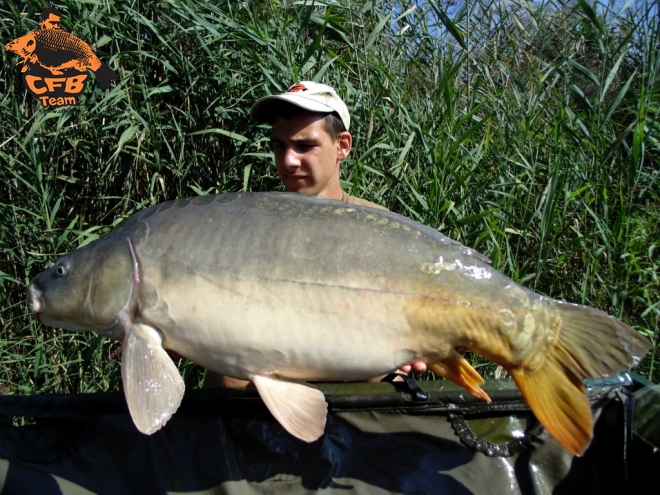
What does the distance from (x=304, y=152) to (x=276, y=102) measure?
198 mm

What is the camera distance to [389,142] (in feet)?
8.52

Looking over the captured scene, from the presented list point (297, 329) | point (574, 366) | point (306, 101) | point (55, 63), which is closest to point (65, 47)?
point (55, 63)

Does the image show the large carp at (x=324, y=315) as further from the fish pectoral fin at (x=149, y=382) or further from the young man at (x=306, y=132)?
the young man at (x=306, y=132)

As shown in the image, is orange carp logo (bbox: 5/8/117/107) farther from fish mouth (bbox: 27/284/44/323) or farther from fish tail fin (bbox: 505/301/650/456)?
fish tail fin (bbox: 505/301/650/456)

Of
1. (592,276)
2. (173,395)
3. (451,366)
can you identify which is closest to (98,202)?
(173,395)

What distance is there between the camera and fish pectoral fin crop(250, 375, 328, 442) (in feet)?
4.22

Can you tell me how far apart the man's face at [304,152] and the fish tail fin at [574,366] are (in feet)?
3.20

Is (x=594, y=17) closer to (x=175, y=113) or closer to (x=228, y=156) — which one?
(x=228, y=156)

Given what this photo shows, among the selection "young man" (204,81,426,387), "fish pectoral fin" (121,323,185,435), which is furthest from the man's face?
"fish pectoral fin" (121,323,185,435)

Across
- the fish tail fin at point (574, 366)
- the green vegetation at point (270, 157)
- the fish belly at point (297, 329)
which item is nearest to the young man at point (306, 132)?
the green vegetation at point (270, 157)

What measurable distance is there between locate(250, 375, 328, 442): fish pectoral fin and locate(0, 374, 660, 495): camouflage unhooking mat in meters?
0.27

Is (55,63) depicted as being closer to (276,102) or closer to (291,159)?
(276,102)

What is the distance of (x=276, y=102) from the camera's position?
192 centimetres

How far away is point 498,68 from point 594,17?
66 cm
